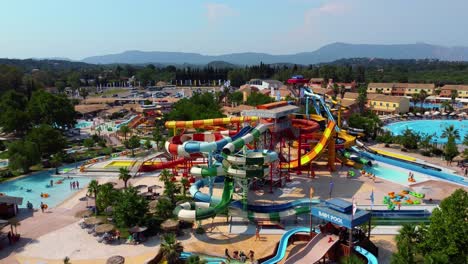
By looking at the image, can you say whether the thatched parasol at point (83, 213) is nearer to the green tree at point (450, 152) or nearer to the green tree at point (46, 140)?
the green tree at point (46, 140)

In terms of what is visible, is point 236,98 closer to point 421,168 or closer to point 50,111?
point 50,111

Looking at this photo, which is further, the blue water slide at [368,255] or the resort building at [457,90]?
the resort building at [457,90]

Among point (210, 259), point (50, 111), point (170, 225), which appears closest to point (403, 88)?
point (50, 111)

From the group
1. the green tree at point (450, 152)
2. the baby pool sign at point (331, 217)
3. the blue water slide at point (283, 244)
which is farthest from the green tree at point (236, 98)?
the baby pool sign at point (331, 217)

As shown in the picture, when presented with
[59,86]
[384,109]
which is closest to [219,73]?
[59,86]

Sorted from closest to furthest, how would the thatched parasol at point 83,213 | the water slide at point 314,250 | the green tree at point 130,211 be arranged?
1. the water slide at point 314,250
2. the green tree at point 130,211
3. the thatched parasol at point 83,213

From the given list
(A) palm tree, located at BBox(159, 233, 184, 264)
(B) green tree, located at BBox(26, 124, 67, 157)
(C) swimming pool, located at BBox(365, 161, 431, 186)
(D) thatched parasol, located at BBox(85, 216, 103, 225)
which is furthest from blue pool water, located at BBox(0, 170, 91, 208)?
(C) swimming pool, located at BBox(365, 161, 431, 186)

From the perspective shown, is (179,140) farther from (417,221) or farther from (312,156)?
(417,221)

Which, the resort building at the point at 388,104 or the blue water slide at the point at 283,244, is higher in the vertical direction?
the resort building at the point at 388,104
